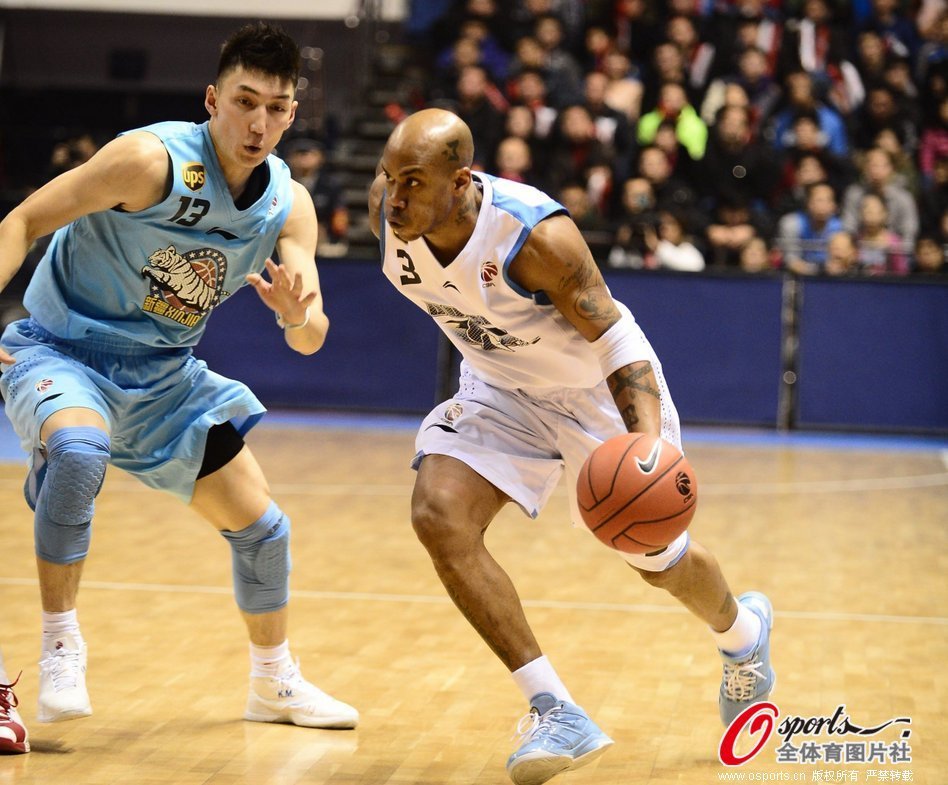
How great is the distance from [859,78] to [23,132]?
10771mm

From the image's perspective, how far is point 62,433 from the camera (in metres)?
3.99

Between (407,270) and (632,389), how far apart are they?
779 mm

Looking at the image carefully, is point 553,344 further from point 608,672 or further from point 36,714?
point 36,714

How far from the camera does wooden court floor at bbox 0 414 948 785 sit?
163 inches

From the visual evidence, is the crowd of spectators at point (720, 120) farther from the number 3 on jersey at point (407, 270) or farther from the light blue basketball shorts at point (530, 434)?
the number 3 on jersey at point (407, 270)

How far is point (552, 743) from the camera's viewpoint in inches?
148

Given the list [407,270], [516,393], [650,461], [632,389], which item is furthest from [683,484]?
[407,270]

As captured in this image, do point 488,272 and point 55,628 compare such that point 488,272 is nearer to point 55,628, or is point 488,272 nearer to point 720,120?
point 55,628

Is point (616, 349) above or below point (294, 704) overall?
above

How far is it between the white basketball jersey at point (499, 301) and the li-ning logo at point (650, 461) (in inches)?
13.6

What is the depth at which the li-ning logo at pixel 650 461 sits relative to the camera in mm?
3758

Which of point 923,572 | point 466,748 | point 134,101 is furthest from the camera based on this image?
point 134,101

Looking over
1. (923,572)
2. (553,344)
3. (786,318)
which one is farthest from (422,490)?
(786,318)

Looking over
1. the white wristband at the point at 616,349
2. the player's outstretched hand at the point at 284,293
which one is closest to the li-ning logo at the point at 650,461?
the white wristband at the point at 616,349
